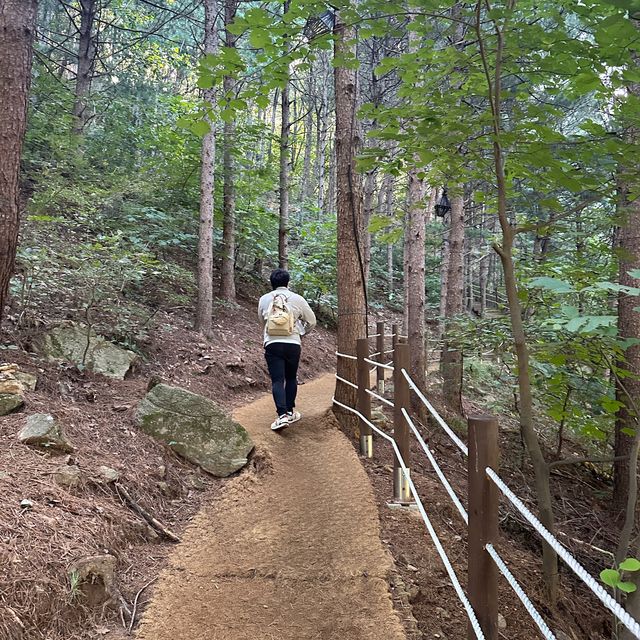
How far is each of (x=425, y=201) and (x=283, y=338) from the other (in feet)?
7.65

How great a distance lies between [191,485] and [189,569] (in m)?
1.28

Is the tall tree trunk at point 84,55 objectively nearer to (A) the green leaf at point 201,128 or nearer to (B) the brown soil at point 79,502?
(B) the brown soil at point 79,502

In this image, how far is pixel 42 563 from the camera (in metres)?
2.80

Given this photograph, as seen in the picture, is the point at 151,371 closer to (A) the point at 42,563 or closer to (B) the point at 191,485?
(B) the point at 191,485

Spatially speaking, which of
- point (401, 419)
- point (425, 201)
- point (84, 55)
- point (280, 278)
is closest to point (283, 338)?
point (280, 278)

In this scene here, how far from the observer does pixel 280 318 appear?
588 cm

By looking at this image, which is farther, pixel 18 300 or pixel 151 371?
pixel 151 371

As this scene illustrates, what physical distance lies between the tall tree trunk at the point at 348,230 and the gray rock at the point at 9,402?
3.59m

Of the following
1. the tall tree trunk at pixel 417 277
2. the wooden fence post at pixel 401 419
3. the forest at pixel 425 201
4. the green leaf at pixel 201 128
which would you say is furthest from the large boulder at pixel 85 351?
the tall tree trunk at pixel 417 277

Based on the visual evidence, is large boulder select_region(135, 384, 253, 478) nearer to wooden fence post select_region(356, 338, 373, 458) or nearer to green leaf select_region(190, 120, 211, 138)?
wooden fence post select_region(356, 338, 373, 458)

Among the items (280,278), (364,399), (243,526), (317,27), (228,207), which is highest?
(317,27)

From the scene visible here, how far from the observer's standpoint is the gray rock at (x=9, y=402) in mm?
4363

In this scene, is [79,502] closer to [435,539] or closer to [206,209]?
[435,539]

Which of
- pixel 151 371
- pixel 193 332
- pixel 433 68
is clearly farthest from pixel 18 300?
pixel 433 68
